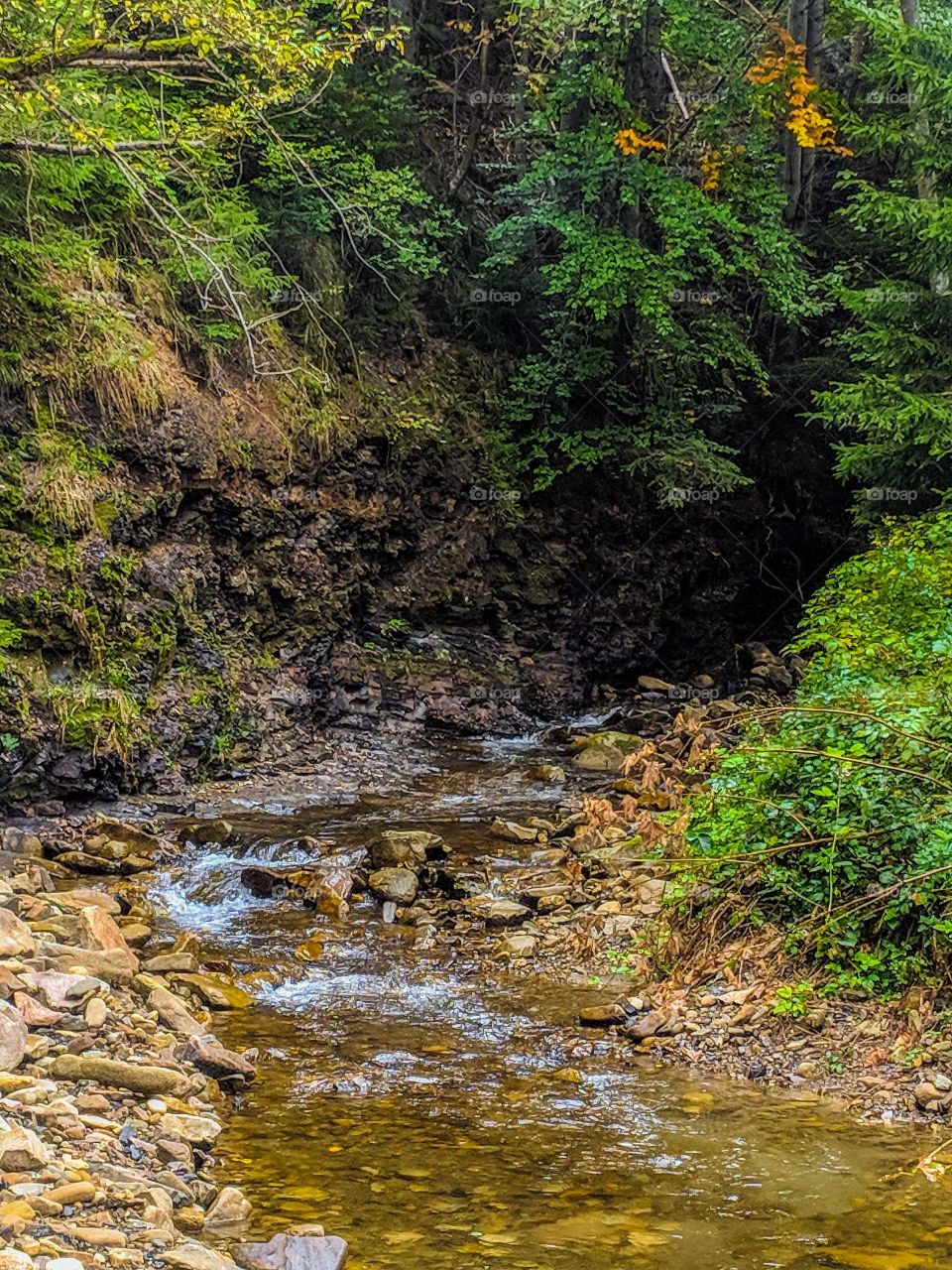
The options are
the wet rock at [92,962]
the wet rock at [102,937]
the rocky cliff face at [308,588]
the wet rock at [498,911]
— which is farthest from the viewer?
the rocky cliff face at [308,588]

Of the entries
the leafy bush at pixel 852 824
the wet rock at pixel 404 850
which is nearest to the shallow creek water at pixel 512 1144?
the leafy bush at pixel 852 824

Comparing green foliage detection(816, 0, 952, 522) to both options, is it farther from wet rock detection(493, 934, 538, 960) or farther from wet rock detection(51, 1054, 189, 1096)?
wet rock detection(51, 1054, 189, 1096)

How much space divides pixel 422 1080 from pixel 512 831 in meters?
3.99

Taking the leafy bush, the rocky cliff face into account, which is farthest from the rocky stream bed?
the rocky cliff face

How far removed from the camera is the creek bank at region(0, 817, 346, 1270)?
10.1 feet

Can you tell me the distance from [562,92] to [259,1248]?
13.1 m

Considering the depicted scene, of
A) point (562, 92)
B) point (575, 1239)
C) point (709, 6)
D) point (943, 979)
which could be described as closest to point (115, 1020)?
point (575, 1239)

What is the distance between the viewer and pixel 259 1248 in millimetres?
3225

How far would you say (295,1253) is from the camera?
3.20 meters

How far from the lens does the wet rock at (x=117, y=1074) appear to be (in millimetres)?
4070

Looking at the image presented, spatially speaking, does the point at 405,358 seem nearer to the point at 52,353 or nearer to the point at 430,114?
the point at 430,114

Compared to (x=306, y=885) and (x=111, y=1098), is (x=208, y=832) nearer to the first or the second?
(x=306, y=885)

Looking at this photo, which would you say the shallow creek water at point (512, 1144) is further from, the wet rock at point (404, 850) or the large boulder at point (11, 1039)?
the wet rock at point (404, 850)

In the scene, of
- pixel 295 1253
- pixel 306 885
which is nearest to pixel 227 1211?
pixel 295 1253
